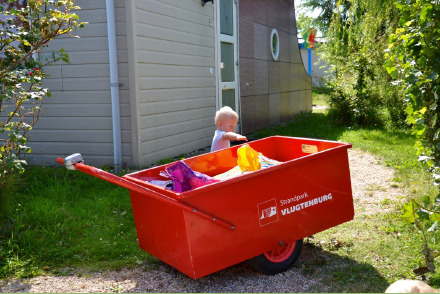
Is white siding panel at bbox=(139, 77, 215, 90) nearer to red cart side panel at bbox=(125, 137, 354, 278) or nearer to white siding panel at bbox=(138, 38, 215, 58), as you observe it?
white siding panel at bbox=(138, 38, 215, 58)

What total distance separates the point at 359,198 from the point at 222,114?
2.24 meters

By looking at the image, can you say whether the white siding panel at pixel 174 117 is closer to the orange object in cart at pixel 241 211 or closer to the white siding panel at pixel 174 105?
the white siding panel at pixel 174 105

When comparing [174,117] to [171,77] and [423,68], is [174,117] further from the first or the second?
[423,68]

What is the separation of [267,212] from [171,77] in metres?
4.70

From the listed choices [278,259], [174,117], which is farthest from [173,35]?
[278,259]

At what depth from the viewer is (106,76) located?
6855mm

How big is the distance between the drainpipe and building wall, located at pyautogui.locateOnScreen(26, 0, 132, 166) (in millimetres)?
104

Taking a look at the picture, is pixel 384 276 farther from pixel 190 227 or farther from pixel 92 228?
pixel 92 228

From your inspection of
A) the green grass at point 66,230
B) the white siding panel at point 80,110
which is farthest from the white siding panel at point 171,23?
the green grass at point 66,230

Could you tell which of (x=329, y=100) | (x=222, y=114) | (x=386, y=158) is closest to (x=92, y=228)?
(x=222, y=114)

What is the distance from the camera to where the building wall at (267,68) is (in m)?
11.1

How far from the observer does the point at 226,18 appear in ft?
33.1

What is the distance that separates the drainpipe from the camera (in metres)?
6.63

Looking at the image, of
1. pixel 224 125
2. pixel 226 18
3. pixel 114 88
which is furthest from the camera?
pixel 226 18
